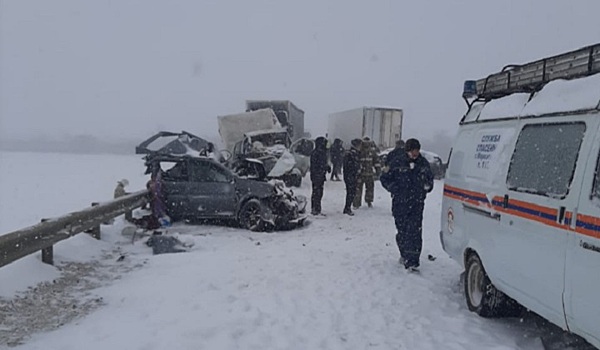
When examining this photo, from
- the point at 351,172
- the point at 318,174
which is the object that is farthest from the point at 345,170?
the point at 318,174

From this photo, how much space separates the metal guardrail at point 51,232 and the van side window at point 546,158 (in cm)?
528

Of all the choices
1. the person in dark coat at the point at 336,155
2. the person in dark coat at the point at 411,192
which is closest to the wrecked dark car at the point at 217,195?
the person in dark coat at the point at 411,192

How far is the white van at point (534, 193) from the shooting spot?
3531 mm

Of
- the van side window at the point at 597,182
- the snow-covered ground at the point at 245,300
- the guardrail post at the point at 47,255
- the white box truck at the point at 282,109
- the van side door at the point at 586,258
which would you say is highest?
the white box truck at the point at 282,109

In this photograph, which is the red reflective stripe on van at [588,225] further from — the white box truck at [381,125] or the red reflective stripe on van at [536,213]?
the white box truck at [381,125]

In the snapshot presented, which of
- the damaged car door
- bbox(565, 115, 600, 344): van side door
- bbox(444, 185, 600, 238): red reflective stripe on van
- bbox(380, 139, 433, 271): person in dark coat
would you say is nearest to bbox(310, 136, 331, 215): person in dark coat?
the damaged car door

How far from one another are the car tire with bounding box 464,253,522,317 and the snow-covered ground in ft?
0.36

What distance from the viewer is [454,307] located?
5695 millimetres

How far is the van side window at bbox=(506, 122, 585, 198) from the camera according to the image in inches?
151

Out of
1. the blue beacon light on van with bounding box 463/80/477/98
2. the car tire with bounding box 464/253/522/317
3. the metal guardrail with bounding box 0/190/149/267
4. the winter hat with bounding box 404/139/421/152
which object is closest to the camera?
the car tire with bounding box 464/253/522/317

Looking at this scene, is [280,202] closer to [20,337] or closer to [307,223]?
[307,223]

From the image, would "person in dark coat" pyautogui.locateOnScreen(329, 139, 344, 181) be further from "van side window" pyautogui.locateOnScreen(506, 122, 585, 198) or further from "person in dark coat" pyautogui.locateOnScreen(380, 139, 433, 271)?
"van side window" pyautogui.locateOnScreen(506, 122, 585, 198)

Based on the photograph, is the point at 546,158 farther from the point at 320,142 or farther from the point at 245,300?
the point at 320,142

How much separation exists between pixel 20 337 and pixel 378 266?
4.71m
